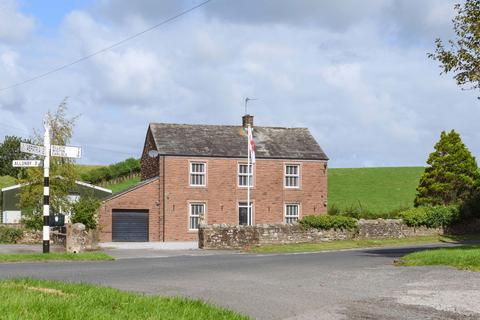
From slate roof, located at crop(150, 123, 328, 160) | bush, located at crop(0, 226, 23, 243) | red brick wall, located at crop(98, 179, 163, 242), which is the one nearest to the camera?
bush, located at crop(0, 226, 23, 243)

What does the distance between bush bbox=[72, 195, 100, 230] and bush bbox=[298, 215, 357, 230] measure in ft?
40.5

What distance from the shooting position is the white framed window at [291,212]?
48281 millimetres

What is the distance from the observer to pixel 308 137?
50.9 metres

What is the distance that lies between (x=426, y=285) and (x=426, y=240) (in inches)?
1113

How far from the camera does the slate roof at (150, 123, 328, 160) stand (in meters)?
46.2

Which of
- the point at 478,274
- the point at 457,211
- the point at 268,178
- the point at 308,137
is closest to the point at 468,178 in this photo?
the point at 457,211

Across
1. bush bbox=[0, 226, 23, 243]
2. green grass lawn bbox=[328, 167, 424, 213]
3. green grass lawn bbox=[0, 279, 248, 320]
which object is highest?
green grass lawn bbox=[328, 167, 424, 213]

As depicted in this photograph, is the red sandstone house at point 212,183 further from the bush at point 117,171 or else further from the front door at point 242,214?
the bush at point 117,171

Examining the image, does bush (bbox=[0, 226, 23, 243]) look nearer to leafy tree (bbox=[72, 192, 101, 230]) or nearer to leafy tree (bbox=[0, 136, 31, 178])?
leafy tree (bbox=[72, 192, 101, 230])

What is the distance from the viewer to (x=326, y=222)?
132ft

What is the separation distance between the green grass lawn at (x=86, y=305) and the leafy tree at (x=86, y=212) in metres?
28.3

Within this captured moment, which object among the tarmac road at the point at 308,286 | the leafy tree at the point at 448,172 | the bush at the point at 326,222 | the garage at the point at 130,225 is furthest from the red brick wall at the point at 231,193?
the tarmac road at the point at 308,286

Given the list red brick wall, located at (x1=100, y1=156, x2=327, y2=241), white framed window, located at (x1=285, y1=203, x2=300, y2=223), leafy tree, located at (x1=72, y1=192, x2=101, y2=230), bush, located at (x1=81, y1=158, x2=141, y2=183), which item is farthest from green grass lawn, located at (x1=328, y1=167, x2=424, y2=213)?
leafy tree, located at (x1=72, y1=192, x2=101, y2=230)

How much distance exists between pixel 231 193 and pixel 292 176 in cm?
478
